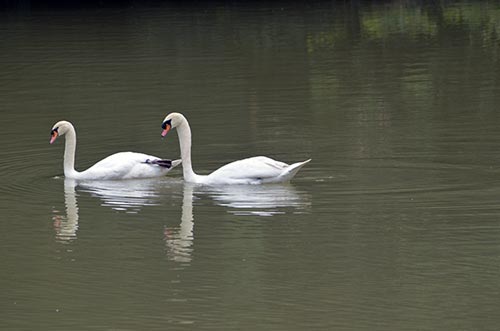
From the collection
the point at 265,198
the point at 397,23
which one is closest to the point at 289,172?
the point at 265,198

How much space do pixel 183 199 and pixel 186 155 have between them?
3.09 ft

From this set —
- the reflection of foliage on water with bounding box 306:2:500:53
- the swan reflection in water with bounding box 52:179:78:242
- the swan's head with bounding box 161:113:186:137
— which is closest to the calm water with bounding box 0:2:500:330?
the swan reflection in water with bounding box 52:179:78:242

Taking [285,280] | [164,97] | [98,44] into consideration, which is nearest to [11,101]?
[164,97]

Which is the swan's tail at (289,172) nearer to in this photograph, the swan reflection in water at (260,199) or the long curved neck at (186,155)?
the swan reflection in water at (260,199)

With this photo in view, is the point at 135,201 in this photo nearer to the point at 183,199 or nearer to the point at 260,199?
the point at 183,199

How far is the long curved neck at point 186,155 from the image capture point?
45.3 ft

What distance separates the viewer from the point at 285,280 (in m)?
9.83

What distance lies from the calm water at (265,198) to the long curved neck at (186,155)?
0.40ft

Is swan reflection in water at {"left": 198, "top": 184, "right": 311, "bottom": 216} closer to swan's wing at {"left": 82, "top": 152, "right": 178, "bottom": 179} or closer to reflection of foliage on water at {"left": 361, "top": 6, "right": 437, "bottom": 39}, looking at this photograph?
swan's wing at {"left": 82, "top": 152, "right": 178, "bottom": 179}

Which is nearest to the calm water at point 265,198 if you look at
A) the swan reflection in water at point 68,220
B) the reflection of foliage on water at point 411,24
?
the swan reflection in water at point 68,220

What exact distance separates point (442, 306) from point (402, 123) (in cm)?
792

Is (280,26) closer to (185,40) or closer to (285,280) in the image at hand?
(185,40)

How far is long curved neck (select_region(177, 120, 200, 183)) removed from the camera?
1380cm

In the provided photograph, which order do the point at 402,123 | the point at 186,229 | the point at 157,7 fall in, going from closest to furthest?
the point at 186,229 < the point at 402,123 < the point at 157,7
